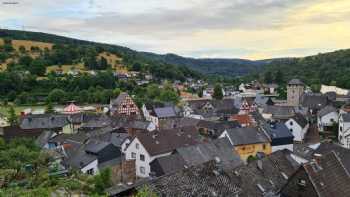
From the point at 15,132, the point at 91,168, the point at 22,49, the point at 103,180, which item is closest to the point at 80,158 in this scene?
the point at 91,168

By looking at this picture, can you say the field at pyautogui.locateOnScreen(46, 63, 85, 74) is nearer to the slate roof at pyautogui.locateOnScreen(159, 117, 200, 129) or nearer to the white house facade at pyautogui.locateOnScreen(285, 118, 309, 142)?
the slate roof at pyautogui.locateOnScreen(159, 117, 200, 129)

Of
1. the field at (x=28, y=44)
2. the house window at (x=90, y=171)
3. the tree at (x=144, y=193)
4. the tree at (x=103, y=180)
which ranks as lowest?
the house window at (x=90, y=171)

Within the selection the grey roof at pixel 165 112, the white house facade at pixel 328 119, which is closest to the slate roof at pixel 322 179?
the white house facade at pixel 328 119

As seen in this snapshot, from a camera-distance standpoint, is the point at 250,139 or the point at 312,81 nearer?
the point at 250,139

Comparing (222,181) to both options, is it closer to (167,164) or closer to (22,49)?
(167,164)

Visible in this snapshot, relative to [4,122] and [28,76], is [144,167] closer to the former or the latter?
[4,122]

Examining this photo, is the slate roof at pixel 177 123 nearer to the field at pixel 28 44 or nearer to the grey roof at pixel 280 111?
the grey roof at pixel 280 111

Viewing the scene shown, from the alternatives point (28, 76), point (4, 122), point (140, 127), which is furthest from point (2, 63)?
point (140, 127)
